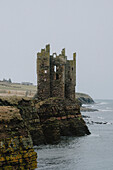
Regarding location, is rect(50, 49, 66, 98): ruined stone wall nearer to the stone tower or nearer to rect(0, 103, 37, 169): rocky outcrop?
the stone tower

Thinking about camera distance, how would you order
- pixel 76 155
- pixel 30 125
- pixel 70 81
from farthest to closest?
pixel 70 81 < pixel 30 125 < pixel 76 155

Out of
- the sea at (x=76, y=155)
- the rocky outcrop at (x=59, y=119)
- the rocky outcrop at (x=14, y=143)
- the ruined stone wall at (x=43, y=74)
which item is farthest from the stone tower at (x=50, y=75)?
the rocky outcrop at (x=14, y=143)

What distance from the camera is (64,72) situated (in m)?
58.0

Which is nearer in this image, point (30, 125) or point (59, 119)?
point (30, 125)

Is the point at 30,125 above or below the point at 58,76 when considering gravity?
below

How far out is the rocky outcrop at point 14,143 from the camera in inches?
961

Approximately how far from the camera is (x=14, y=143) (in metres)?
25.0

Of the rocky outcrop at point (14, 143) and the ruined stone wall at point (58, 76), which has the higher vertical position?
the ruined stone wall at point (58, 76)

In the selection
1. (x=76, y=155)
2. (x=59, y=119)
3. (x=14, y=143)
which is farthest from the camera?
(x=59, y=119)

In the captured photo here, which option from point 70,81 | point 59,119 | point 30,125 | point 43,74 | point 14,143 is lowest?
point 59,119

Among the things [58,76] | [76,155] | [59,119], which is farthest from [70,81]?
[76,155]

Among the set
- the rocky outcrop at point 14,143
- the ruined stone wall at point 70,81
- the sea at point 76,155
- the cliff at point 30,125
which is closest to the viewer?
the rocky outcrop at point 14,143

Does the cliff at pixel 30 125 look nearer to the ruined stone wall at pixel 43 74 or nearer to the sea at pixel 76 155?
the sea at pixel 76 155

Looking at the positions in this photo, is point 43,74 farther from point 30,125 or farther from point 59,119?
point 30,125
